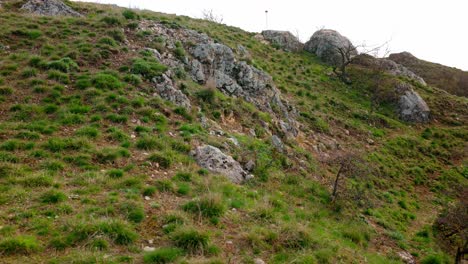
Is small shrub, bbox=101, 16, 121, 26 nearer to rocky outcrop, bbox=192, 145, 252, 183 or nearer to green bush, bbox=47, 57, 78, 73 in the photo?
green bush, bbox=47, 57, 78, 73

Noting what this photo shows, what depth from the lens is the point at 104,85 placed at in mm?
13398

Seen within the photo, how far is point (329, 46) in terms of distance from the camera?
3400 cm

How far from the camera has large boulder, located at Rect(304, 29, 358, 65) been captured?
109 ft

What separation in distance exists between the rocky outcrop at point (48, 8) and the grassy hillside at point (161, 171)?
0.97 meters

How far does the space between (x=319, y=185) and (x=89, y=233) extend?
31.3ft

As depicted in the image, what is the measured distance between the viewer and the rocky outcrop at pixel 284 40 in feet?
111

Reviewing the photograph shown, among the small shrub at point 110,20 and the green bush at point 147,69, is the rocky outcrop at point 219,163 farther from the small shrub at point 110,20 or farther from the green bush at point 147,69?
the small shrub at point 110,20

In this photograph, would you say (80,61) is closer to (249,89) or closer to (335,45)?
(249,89)

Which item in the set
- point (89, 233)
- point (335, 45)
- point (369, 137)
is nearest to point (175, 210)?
point (89, 233)

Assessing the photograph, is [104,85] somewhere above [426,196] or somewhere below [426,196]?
above

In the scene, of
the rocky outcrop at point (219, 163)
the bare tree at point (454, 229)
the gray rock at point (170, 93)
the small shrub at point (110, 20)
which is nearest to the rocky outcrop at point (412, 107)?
the bare tree at point (454, 229)

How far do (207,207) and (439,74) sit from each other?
4074cm

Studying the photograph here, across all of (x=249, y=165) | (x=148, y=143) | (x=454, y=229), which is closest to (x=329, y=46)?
(x=454, y=229)

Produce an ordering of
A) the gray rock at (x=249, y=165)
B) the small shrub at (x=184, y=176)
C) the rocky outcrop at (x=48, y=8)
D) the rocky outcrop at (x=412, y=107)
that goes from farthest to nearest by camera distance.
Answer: the rocky outcrop at (x=412, y=107) < the rocky outcrop at (x=48, y=8) < the gray rock at (x=249, y=165) < the small shrub at (x=184, y=176)
